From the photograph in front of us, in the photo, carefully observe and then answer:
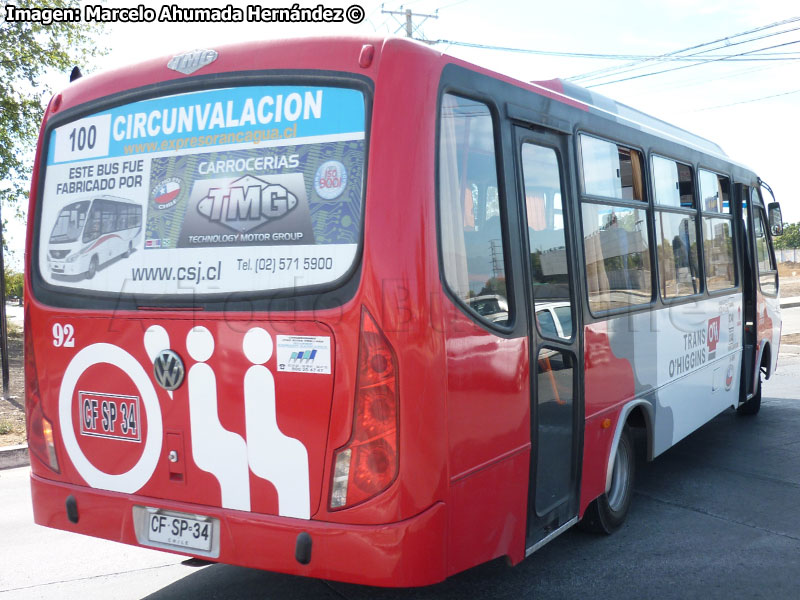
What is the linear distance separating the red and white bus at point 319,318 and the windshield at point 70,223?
55mm

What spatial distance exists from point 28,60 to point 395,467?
51.1ft

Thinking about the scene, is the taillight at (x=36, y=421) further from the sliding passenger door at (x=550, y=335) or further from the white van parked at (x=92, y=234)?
the sliding passenger door at (x=550, y=335)

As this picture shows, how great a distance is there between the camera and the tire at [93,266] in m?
4.05

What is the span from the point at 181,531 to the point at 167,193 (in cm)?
157

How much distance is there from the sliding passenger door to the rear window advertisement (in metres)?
1.14

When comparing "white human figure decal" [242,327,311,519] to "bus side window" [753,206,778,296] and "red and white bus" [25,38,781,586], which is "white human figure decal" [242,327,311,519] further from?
"bus side window" [753,206,778,296]

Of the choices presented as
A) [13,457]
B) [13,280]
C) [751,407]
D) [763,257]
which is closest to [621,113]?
[763,257]

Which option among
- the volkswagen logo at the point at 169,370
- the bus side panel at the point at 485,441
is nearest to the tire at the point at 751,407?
the bus side panel at the point at 485,441

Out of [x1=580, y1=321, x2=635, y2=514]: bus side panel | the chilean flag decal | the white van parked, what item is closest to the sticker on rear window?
the chilean flag decal

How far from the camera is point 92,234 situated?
410cm

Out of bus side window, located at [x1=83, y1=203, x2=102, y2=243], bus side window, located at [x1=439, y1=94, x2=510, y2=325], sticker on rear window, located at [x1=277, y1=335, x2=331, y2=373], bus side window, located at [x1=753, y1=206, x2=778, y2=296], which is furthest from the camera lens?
bus side window, located at [x1=753, y1=206, x2=778, y2=296]

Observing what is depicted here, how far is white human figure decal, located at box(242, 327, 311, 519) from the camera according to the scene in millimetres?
3436

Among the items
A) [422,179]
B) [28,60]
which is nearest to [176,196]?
[422,179]

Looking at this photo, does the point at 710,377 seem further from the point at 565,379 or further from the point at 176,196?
the point at 176,196
